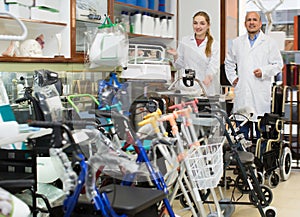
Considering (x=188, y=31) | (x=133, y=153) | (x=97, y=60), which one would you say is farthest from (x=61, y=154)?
(x=188, y=31)

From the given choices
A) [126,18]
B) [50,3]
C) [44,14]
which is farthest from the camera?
[126,18]

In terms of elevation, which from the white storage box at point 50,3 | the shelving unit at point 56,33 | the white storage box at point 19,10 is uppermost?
the white storage box at point 50,3

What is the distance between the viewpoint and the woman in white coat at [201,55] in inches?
170

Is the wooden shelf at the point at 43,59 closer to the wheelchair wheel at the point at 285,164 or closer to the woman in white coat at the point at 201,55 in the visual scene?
the woman in white coat at the point at 201,55

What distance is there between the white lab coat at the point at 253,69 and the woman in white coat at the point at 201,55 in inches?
14.6

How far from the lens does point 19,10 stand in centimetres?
374

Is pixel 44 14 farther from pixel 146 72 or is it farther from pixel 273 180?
pixel 273 180

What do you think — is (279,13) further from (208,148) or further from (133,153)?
(133,153)

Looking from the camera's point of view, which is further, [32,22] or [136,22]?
[136,22]

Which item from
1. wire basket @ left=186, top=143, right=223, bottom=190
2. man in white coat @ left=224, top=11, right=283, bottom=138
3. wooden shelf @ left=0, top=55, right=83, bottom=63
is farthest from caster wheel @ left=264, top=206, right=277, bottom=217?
wooden shelf @ left=0, top=55, right=83, bottom=63

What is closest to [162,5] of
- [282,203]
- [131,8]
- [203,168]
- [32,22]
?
[131,8]

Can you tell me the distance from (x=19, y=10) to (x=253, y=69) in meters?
2.27

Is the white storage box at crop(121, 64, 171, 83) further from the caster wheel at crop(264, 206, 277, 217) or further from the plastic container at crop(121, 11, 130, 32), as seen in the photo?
the plastic container at crop(121, 11, 130, 32)

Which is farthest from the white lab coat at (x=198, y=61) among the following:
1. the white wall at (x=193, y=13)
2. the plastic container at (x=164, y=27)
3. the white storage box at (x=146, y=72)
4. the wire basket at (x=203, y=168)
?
the wire basket at (x=203, y=168)
